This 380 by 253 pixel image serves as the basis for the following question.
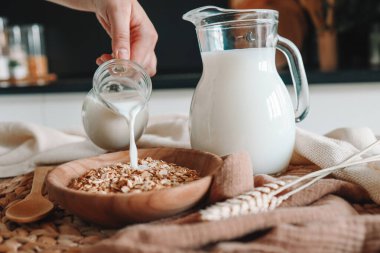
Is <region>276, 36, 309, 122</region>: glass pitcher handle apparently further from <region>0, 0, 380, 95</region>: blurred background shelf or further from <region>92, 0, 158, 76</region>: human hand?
<region>0, 0, 380, 95</region>: blurred background shelf

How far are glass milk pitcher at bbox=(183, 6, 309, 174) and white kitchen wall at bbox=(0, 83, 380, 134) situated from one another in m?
1.05

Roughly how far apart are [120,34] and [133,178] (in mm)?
373

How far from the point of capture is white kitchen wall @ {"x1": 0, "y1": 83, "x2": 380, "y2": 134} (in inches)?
67.3

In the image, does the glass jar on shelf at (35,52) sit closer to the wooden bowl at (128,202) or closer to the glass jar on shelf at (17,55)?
the glass jar on shelf at (17,55)

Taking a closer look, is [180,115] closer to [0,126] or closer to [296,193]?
[0,126]

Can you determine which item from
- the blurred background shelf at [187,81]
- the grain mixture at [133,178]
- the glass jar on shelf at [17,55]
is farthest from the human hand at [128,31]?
the glass jar on shelf at [17,55]

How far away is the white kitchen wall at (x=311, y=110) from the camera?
5.61 feet

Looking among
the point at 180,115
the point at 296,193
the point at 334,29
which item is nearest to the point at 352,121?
the point at 334,29

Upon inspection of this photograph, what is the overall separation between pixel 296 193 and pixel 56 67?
6.36 ft

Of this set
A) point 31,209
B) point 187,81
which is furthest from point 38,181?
point 187,81

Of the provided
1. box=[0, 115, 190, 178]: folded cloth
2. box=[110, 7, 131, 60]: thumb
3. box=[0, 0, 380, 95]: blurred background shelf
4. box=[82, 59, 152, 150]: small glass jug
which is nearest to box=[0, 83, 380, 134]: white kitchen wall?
box=[0, 0, 380, 95]: blurred background shelf

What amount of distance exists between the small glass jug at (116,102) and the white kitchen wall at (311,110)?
0.94 meters

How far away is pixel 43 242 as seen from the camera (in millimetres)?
504

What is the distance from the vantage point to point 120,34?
0.87 meters
